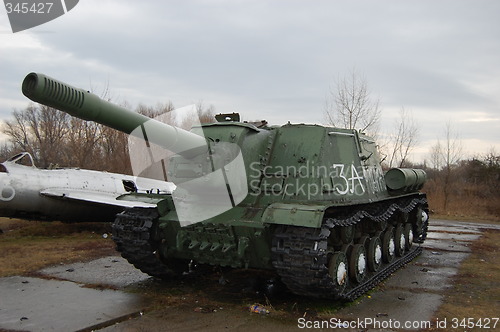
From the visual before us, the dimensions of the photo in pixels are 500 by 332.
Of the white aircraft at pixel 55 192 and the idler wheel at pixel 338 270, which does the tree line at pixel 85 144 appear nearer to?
the white aircraft at pixel 55 192

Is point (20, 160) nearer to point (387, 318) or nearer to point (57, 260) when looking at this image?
point (57, 260)

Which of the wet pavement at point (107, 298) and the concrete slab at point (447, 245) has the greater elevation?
the wet pavement at point (107, 298)

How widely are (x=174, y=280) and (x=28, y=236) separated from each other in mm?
7086

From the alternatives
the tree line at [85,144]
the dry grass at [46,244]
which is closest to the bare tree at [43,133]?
the tree line at [85,144]

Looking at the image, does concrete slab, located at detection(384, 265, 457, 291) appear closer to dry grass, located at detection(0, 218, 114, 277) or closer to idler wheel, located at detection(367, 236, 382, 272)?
idler wheel, located at detection(367, 236, 382, 272)

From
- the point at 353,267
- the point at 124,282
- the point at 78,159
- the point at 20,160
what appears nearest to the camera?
the point at 353,267

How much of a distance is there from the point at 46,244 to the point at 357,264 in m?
8.44

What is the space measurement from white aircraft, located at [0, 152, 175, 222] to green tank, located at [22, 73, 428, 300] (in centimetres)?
442

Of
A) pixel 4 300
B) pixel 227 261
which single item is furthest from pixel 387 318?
pixel 4 300

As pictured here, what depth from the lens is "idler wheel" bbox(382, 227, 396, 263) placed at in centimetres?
949

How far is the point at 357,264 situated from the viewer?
7.69 m

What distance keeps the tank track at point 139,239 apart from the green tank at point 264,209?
0.06 ft

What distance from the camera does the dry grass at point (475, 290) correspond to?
6.68m

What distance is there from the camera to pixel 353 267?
301 inches
